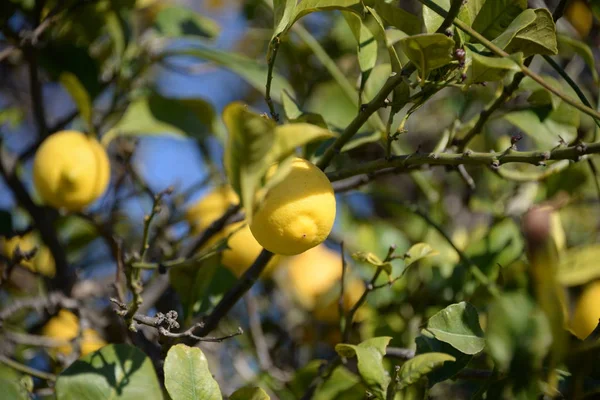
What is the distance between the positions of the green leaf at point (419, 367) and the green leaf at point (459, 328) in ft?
0.17

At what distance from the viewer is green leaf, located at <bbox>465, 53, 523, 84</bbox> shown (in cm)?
49

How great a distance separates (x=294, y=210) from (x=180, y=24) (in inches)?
31.5

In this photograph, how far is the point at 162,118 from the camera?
113 cm

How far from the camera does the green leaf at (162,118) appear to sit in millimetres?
1098

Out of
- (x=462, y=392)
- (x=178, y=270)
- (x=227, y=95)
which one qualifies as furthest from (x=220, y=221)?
(x=227, y=95)

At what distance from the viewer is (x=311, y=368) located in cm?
88

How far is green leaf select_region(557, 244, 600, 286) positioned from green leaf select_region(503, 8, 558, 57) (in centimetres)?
49

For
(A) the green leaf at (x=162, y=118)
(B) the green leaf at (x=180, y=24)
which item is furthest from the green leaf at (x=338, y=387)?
(B) the green leaf at (x=180, y=24)

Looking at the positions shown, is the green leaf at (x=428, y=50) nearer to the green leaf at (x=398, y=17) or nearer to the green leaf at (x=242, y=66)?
the green leaf at (x=398, y=17)

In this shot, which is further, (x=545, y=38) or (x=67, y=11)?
(x=67, y=11)

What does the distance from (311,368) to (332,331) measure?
0.32 metres

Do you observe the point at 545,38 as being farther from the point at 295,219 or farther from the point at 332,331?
the point at 332,331

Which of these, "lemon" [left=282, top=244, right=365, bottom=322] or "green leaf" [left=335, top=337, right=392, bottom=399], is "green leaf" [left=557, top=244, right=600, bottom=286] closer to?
"lemon" [left=282, top=244, right=365, bottom=322]

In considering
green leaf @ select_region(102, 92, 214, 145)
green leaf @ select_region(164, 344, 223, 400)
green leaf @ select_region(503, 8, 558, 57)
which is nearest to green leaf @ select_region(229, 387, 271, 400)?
green leaf @ select_region(164, 344, 223, 400)
